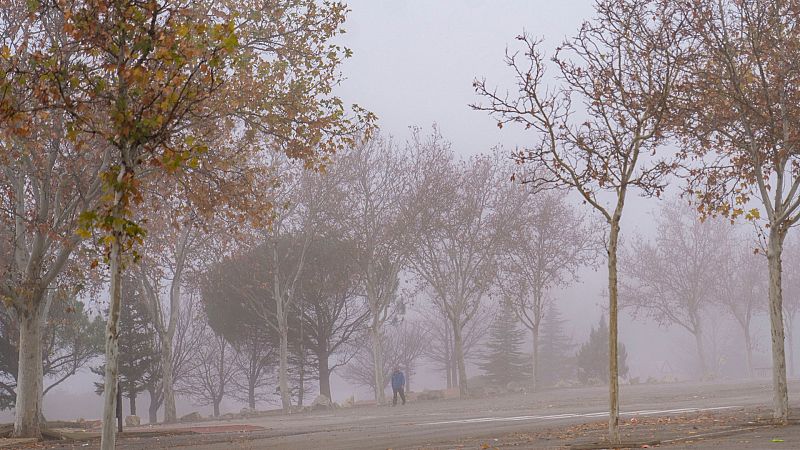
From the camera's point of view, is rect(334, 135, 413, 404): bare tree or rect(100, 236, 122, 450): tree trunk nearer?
rect(100, 236, 122, 450): tree trunk

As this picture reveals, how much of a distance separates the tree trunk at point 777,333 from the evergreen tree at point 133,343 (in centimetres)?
3264

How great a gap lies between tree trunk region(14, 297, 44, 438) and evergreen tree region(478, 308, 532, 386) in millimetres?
41587

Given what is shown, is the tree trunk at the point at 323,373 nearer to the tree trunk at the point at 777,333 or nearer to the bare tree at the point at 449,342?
the bare tree at the point at 449,342

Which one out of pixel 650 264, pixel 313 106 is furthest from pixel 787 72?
pixel 650 264

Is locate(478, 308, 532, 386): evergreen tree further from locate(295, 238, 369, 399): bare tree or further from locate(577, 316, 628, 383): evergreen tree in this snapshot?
locate(295, 238, 369, 399): bare tree

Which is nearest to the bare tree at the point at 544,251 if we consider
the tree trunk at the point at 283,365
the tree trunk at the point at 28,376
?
the tree trunk at the point at 283,365

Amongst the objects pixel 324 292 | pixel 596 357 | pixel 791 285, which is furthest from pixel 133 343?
pixel 791 285

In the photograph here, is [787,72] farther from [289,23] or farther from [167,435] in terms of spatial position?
[167,435]

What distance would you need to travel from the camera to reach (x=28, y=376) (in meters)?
18.0

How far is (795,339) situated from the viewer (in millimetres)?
108625

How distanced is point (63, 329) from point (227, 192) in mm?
29976

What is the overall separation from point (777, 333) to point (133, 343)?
3448 centimetres

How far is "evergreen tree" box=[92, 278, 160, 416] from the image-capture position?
40875mm

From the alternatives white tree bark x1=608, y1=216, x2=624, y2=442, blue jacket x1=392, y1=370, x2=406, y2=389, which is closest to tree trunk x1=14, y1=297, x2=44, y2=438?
white tree bark x1=608, y1=216, x2=624, y2=442
